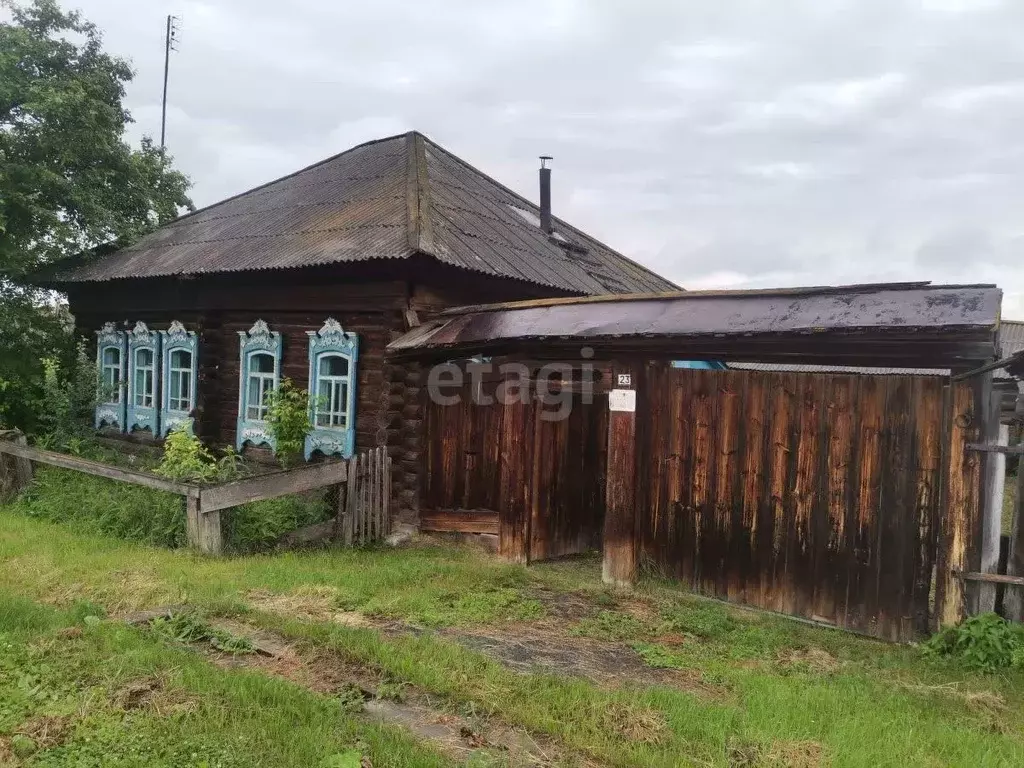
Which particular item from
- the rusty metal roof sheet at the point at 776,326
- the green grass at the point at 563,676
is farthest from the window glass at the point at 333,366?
the green grass at the point at 563,676

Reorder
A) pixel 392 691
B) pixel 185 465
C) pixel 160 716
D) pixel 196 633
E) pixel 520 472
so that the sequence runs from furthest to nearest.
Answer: pixel 185 465 < pixel 520 472 < pixel 196 633 < pixel 392 691 < pixel 160 716

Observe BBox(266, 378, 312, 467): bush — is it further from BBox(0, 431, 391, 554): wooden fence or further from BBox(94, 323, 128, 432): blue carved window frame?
BBox(94, 323, 128, 432): blue carved window frame

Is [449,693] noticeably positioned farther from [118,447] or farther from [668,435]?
[118,447]

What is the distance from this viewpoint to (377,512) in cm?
861

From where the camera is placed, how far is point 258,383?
10.9 metres

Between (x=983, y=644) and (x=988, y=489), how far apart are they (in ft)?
3.45

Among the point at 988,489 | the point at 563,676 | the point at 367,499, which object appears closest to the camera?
the point at 563,676

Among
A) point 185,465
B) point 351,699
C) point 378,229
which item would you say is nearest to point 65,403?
point 185,465

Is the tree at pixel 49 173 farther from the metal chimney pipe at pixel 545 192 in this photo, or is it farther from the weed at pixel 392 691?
the weed at pixel 392 691

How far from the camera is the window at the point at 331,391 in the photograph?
9.89 meters

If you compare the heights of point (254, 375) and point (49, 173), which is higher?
point (49, 173)

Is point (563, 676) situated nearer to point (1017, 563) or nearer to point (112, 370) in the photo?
point (1017, 563)

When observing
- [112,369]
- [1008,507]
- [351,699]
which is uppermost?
[112,369]

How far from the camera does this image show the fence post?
967 cm
